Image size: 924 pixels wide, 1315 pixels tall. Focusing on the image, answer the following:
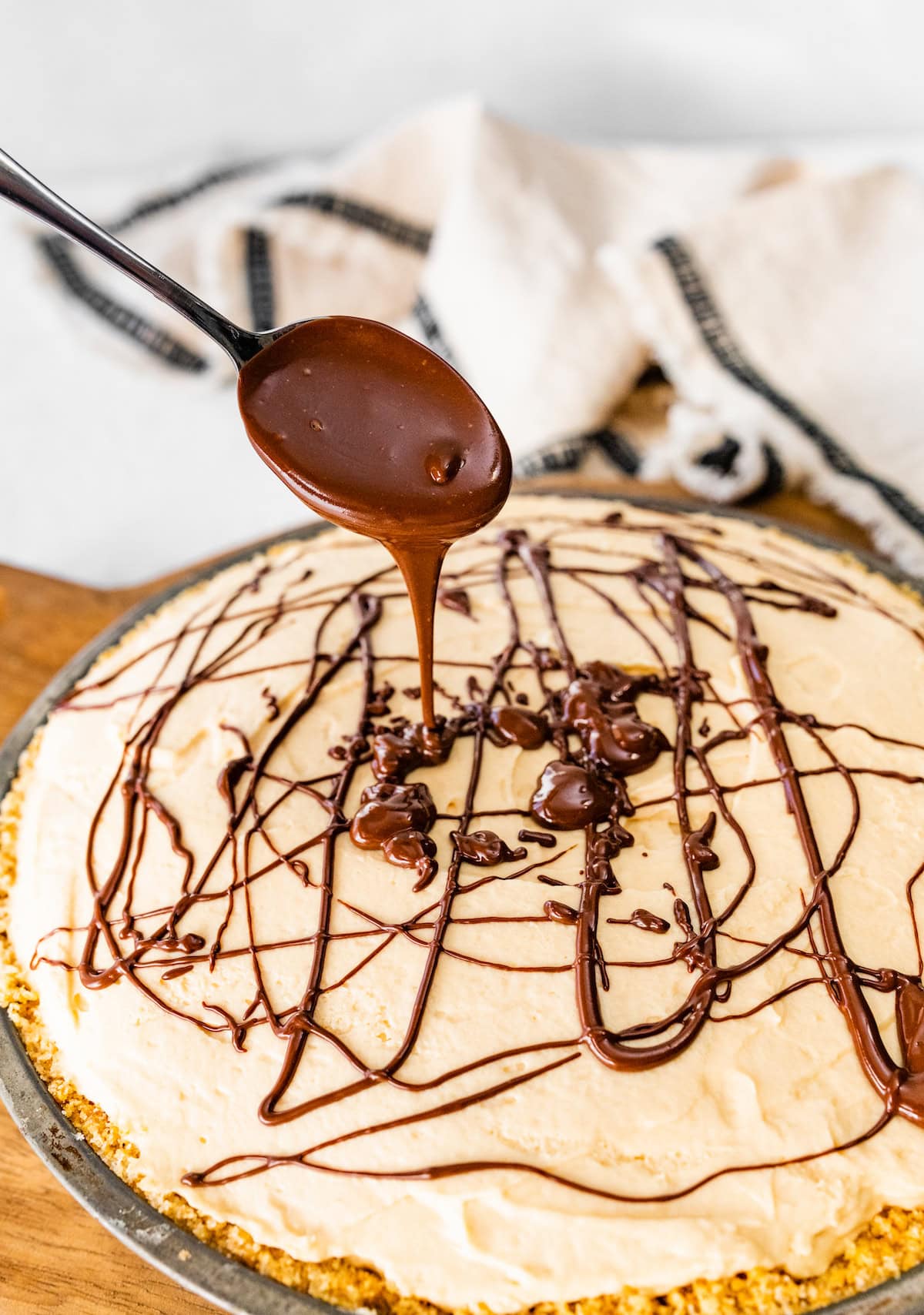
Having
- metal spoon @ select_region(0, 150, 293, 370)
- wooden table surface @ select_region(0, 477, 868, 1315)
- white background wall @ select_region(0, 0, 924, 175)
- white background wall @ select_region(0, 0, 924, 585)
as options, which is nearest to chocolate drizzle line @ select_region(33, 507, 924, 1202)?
wooden table surface @ select_region(0, 477, 868, 1315)

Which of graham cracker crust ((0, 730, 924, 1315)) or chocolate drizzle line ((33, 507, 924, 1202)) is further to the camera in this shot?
chocolate drizzle line ((33, 507, 924, 1202))

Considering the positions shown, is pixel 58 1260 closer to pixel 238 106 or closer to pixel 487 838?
pixel 487 838

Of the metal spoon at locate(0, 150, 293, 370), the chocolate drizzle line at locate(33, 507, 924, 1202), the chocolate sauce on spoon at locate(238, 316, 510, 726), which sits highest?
the metal spoon at locate(0, 150, 293, 370)

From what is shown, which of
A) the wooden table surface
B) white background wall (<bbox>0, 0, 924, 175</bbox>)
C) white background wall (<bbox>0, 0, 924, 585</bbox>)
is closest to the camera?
the wooden table surface

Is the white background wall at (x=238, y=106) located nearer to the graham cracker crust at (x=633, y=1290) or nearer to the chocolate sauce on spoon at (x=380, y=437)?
the chocolate sauce on spoon at (x=380, y=437)

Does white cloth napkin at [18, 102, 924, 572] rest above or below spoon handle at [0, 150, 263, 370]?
above

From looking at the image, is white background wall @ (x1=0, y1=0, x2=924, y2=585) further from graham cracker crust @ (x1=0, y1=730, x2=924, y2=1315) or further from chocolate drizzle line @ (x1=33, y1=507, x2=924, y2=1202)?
graham cracker crust @ (x1=0, y1=730, x2=924, y2=1315)

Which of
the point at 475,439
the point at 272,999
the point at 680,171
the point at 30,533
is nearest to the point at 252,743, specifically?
the point at 272,999

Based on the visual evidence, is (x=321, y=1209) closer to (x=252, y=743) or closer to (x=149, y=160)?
(x=252, y=743)
